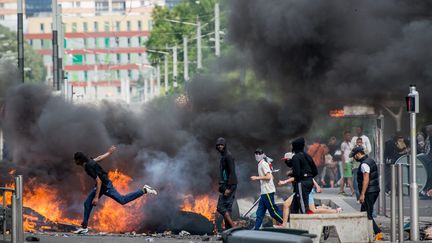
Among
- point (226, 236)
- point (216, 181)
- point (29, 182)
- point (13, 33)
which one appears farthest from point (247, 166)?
point (13, 33)

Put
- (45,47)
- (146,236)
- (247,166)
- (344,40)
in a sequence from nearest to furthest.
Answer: (146,236)
(344,40)
(247,166)
(45,47)

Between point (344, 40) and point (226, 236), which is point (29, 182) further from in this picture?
point (226, 236)

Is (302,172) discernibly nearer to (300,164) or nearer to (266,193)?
(300,164)

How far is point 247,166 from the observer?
24594 millimetres

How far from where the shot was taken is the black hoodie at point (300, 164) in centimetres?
1745

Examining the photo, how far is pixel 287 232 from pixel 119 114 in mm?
15320

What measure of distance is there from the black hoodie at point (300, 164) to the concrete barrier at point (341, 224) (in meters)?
1.44

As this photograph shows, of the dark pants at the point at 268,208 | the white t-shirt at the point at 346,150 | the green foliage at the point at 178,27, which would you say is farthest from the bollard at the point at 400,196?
the green foliage at the point at 178,27

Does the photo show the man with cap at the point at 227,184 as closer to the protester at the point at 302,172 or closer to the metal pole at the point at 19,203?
the protester at the point at 302,172

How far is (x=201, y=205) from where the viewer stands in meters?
22.6

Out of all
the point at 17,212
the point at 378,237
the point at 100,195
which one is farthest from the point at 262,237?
the point at 100,195

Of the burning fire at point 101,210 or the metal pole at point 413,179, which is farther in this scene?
the burning fire at point 101,210

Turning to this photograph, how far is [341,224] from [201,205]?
6814mm

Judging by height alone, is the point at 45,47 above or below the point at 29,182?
above
